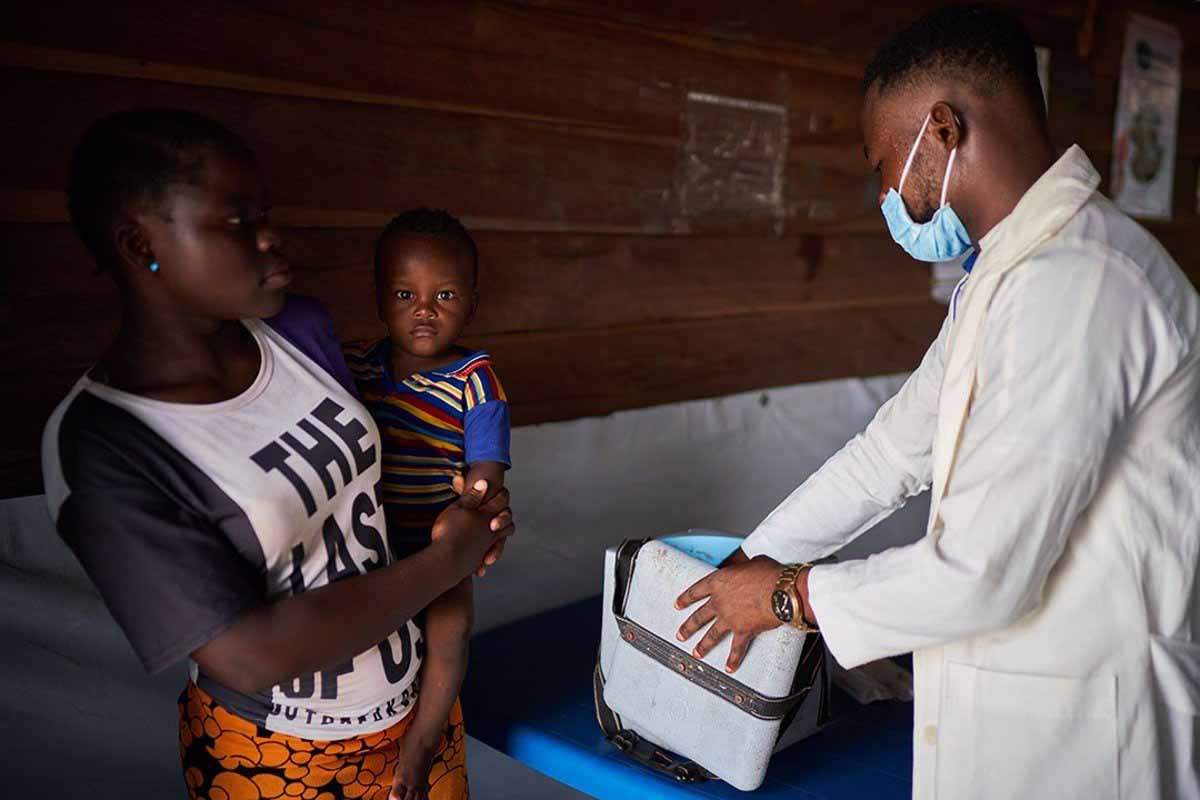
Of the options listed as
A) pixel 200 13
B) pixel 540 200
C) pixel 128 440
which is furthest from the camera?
pixel 540 200

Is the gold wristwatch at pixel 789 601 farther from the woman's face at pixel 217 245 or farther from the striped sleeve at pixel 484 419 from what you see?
the woman's face at pixel 217 245

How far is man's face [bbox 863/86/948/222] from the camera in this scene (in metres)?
1.31

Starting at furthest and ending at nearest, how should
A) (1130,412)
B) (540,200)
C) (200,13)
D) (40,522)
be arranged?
(540,200)
(200,13)
(40,522)
(1130,412)

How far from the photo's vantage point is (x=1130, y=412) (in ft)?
3.82

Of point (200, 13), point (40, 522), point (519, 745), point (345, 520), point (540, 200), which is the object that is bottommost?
point (519, 745)

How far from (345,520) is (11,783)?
0.77 metres

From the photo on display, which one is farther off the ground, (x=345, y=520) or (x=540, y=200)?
(x=540, y=200)

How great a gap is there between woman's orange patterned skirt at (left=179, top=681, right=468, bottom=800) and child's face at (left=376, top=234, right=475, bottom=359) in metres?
0.57

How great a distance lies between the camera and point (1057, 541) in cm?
116

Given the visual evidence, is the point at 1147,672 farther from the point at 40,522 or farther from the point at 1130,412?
the point at 40,522

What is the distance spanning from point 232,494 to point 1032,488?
85cm

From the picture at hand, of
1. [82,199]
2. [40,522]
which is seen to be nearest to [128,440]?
[82,199]

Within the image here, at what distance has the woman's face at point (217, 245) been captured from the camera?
43.0 inches

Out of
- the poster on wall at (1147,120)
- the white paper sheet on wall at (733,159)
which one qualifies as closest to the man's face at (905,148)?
the white paper sheet on wall at (733,159)
